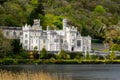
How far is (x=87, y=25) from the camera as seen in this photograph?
125875mm

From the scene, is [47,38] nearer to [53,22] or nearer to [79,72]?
[53,22]

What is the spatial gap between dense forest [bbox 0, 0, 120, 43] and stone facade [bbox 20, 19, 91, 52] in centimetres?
851

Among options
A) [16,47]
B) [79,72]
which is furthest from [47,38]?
[79,72]

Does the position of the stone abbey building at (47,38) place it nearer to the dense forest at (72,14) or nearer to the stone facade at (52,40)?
the stone facade at (52,40)

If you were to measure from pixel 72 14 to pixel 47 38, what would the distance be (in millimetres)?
42860

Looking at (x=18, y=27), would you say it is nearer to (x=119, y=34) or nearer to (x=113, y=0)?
(x=119, y=34)

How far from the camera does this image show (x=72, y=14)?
134 meters

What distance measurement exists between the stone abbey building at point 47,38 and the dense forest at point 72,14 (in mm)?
5989

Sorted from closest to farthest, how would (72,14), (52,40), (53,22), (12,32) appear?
(52,40), (12,32), (53,22), (72,14)

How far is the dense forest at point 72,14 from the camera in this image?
10481 centimetres

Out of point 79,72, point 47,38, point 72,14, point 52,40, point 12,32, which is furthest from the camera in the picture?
point 72,14

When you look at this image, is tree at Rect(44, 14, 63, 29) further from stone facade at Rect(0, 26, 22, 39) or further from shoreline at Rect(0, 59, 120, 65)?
shoreline at Rect(0, 59, 120, 65)

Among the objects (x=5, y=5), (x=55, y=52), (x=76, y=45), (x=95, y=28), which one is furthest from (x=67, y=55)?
(x=95, y=28)

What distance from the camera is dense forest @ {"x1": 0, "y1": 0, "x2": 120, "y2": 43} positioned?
105 m
